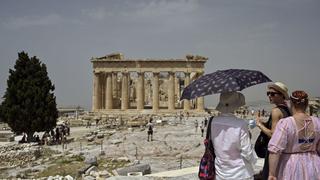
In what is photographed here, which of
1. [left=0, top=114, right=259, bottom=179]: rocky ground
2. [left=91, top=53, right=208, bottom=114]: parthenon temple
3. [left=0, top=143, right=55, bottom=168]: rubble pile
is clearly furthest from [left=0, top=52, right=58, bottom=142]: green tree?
[left=91, top=53, right=208, bottom=114]: parthenon temple

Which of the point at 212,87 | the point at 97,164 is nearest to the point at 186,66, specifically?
the point at 97,164

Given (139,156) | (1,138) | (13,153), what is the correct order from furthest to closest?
(1,138) → (13,153) → (139,156)

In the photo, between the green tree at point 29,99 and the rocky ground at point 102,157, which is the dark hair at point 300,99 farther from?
the green tree at point 29,99

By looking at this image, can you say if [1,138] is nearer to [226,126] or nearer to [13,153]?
[13,153]

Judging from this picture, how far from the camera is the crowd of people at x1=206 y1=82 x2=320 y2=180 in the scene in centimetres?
510

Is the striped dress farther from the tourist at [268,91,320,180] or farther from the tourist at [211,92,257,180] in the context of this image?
the tourist at [211,92,257,180]

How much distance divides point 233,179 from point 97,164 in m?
13.8

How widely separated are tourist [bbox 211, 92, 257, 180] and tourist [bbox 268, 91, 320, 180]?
407 millimetres

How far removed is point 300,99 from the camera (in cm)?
511

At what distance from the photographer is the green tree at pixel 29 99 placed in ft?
103

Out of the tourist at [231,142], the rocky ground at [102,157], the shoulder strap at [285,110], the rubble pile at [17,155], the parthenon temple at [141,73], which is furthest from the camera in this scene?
the parthenon temple at [141,73]

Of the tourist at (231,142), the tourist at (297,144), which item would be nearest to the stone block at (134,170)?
the tourist at (231,142)

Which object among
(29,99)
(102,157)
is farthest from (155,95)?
(102,157)

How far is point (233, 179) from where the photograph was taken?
5.52 meters
